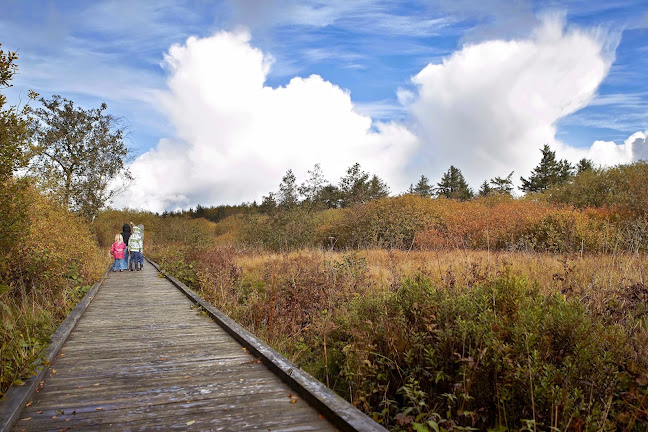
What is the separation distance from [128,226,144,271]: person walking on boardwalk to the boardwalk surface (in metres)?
9.98

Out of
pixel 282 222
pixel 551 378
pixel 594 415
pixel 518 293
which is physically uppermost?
pixel 282 222

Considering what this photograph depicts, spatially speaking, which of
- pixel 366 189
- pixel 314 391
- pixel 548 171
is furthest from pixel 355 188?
pixel 548 171

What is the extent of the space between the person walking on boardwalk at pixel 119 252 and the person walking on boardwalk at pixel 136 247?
0.29 metres

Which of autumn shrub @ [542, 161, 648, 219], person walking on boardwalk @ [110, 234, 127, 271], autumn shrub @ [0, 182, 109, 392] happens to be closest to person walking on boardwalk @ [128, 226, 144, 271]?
person walking on boardwalk @ [110, 234, 127, 271]

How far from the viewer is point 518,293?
4789 mm

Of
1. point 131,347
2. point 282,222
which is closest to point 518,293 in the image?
point 131,347

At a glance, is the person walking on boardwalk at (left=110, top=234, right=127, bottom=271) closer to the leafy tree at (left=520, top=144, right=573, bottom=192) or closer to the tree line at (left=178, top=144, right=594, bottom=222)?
the tree line at (left=178, top=144, right=594, bottom=222)

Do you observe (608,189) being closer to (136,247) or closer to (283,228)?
(283,228)

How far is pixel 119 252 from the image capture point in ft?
55.4

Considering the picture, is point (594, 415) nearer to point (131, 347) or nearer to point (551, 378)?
point (551, 378)

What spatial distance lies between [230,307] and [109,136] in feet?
75.7

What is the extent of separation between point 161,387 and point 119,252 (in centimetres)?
1441

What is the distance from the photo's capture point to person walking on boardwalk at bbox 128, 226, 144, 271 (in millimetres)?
16266

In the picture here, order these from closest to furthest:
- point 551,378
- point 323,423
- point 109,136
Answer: point 323,423 < point 551,378 < point 109,136
